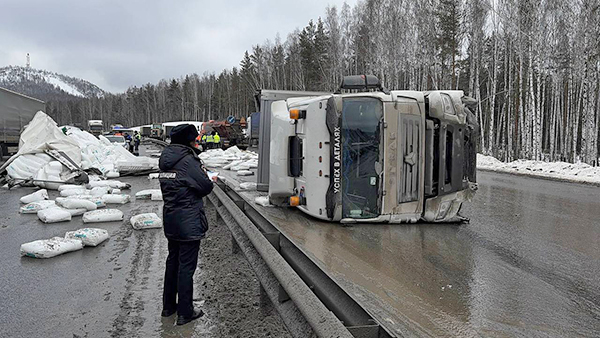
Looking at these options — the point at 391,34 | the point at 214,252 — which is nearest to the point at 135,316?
the point at 214,252

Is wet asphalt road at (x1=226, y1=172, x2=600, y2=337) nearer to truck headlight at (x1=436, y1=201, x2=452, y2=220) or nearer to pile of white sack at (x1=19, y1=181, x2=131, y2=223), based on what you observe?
truck headlight at (x1=436, y1=201, x2=452, y2=220)

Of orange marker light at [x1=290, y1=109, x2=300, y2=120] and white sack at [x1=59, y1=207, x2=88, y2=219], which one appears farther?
white sack at [x1=59, y1=207, x2=88, y2=219]

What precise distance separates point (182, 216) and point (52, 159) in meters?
11.4

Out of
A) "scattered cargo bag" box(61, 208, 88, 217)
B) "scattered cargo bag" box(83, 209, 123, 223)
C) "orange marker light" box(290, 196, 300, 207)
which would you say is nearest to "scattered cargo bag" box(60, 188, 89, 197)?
"scattered cargo bag" box(61, 208, 88, 217)

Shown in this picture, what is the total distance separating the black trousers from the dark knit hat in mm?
→ 894

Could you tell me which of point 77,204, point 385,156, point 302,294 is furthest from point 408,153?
point 77,204

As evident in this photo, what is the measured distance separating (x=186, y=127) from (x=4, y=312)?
2.31 metres

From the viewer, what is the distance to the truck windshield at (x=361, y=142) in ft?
22.0

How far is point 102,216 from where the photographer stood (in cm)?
768

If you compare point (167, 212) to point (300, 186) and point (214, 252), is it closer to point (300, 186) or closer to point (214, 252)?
point (214, 252)

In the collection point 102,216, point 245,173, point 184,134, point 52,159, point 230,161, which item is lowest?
point 102,216

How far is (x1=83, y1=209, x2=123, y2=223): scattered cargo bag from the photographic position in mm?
7555

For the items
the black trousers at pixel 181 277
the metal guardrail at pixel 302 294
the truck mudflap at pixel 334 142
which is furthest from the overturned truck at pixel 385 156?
the black trousers at pixel 181 277

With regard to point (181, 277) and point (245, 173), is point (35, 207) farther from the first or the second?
point (245, 173)
